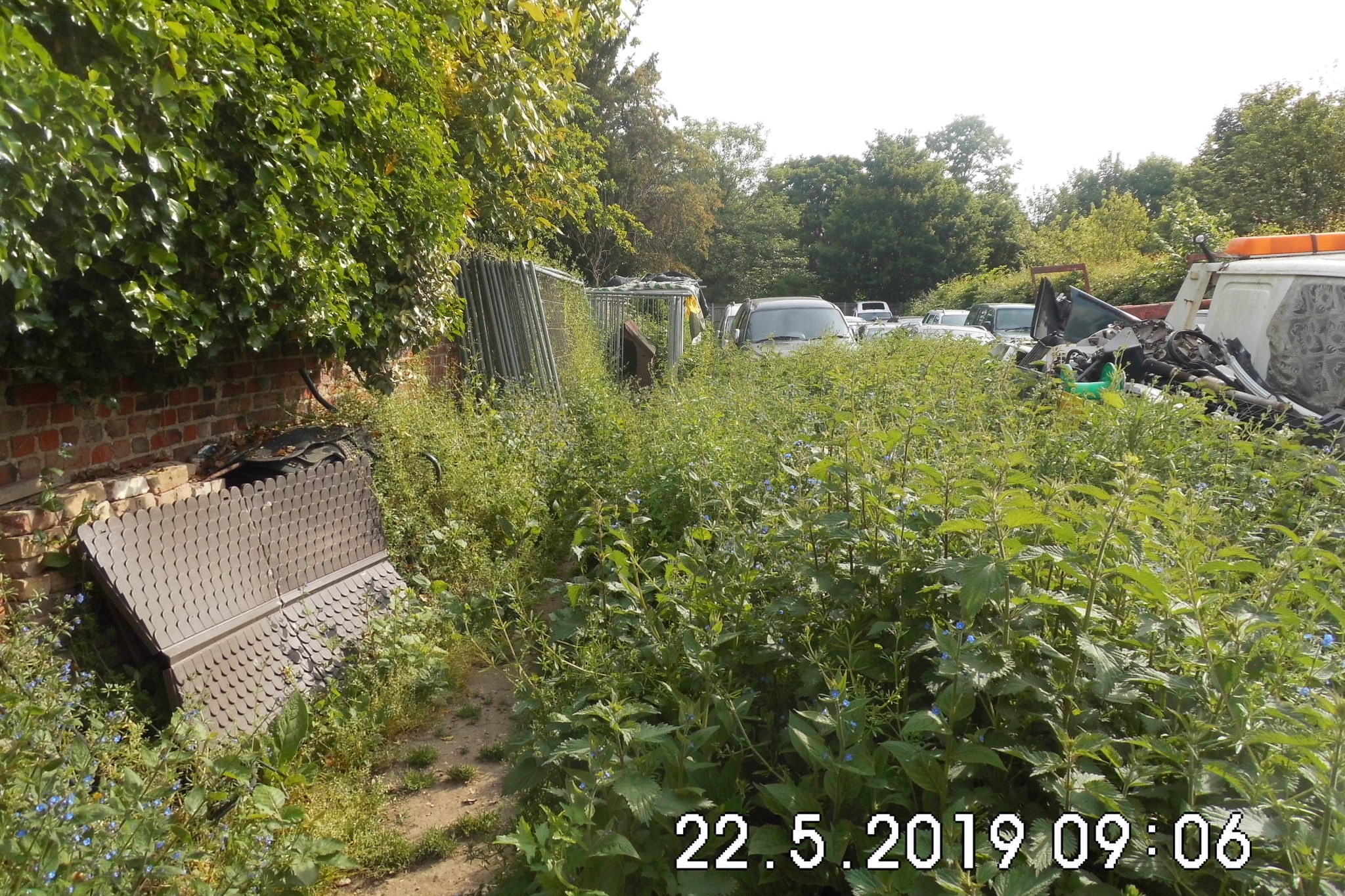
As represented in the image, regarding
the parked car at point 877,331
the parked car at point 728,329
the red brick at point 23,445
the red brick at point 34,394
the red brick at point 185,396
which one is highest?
the red brick at point 34,394

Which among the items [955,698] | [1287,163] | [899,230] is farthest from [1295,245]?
Result: [899,230]

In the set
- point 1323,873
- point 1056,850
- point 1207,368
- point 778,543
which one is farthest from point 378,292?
point 1207,368

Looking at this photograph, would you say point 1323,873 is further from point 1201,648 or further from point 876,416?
point 876,416

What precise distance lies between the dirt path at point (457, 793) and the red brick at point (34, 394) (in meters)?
1.99

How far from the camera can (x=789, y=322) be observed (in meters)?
11.7

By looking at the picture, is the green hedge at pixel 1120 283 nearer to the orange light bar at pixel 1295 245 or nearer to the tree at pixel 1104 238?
the tree at pixel 1104 238

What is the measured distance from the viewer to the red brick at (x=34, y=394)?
2949 millimetres

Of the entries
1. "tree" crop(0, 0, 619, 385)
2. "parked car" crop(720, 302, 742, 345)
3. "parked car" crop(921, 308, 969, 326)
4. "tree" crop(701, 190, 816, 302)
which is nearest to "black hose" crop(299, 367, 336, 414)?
"tree" crop(0, 0, 619, 385)

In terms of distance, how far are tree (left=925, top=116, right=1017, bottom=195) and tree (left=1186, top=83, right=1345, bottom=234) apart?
46590mm

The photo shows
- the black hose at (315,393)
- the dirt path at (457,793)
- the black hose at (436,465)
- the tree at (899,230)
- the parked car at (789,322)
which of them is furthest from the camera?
the tree at (899,230)

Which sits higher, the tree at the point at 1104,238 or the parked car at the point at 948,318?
the tree at the point at 1104,238

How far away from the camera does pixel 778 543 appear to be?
273cm

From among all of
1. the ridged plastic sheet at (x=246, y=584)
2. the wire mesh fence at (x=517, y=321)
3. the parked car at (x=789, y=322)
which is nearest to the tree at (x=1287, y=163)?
the parked car at (x=789, y=322)

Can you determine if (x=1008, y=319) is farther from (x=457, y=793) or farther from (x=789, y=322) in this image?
(x=457, y=793)
